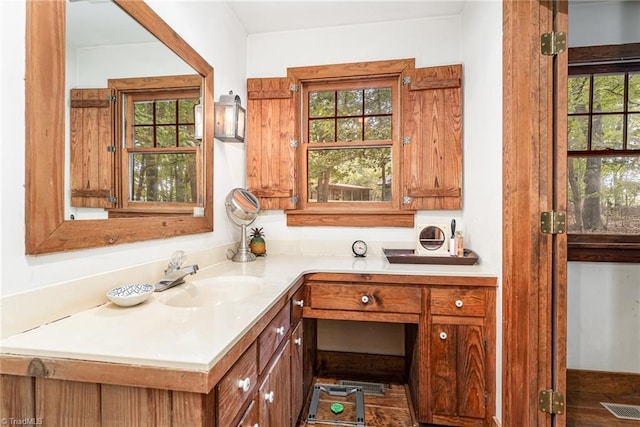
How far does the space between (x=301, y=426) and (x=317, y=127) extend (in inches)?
80.0

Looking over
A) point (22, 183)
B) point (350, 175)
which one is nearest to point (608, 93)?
point (350, 175)

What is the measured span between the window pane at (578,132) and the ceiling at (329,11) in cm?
114

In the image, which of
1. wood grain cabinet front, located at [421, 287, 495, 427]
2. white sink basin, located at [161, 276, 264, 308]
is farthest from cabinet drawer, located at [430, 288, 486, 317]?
white sink basin, located at [161, 276, 264, 308]

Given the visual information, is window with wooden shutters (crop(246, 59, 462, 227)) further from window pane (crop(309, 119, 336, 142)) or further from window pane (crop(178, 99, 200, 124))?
window pane (crop(178, 99, 200, 124))

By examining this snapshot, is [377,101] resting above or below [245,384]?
above

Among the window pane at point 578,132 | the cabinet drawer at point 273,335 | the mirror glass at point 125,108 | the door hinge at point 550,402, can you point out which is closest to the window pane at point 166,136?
the mirror glass at point 125,108

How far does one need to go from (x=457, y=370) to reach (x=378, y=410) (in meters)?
0.60

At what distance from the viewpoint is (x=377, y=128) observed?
7.63 ft

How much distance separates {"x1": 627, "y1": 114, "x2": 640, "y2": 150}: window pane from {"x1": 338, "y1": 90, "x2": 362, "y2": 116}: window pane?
187 centimetres

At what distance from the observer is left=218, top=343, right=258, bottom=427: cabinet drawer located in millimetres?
757

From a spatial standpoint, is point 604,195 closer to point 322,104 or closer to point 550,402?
point 550,402

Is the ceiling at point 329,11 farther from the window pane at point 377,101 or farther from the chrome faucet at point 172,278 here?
the chrome faucet at point 172,278

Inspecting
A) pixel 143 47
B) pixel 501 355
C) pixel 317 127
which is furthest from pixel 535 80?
pixel 143 47

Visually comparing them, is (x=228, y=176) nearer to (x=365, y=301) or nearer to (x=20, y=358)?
(x=365, y=301)
